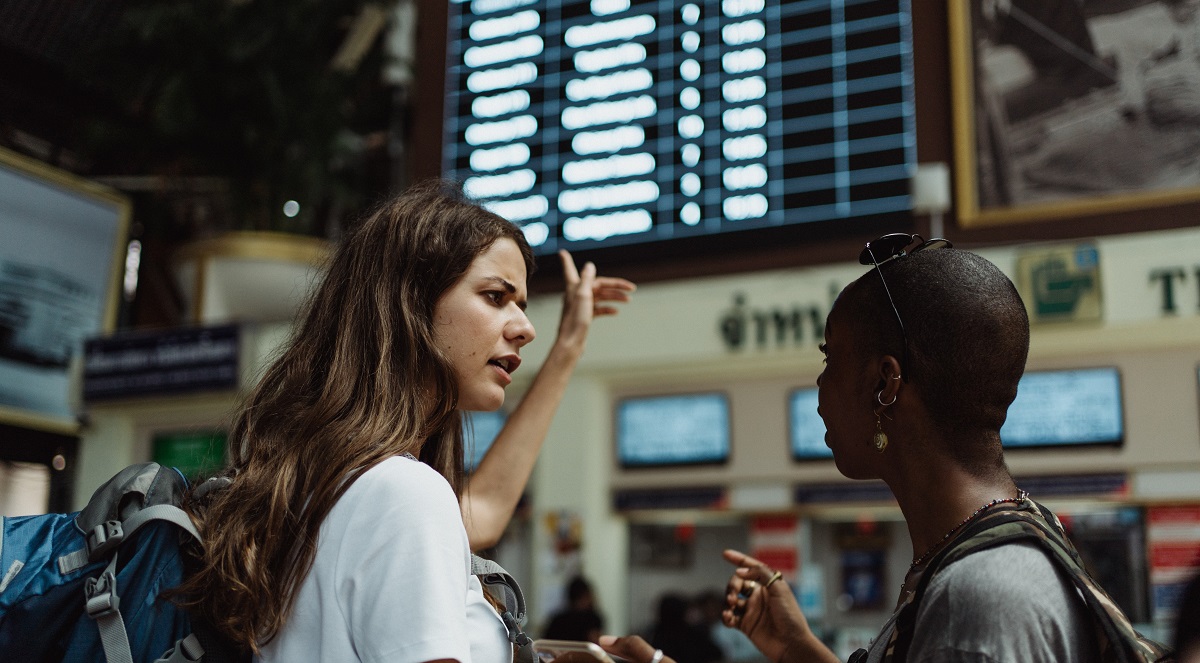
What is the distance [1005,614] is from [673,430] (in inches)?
264

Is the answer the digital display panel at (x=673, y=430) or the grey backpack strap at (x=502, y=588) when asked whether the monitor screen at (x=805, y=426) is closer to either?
the digital display panel at (x=673, y=430)

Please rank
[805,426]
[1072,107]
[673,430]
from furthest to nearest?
[673,430] < [805,426] < [1072,107]

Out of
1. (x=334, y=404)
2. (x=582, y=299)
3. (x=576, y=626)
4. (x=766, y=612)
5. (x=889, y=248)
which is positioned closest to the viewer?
(x=334, y=404)

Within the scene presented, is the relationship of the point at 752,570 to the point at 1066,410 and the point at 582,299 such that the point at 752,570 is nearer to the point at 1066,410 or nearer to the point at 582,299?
the point at 582,299

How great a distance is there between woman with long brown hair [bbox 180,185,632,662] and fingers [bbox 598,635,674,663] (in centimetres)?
43

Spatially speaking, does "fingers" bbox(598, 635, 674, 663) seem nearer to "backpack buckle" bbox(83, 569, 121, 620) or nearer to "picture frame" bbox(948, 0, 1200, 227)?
"backpack buckle" bbox(83, 569, 121, 620)

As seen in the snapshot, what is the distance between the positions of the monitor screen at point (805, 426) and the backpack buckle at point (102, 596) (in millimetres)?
6369

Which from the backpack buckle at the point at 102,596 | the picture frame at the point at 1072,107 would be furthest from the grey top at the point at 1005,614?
the picture frame at the point at 1072,107

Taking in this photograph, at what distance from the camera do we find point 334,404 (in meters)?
1.45

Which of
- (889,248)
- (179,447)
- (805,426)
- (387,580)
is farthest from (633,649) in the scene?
(179,447)

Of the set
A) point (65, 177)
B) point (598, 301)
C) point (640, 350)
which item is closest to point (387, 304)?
point (598, 301)

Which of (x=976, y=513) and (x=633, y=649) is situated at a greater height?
(x=976, y=513)

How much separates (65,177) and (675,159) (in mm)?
2991

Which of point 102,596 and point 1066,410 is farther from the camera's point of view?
point 1066,410
